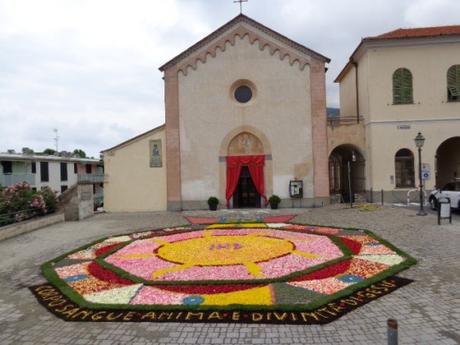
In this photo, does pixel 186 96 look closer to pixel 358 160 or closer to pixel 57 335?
pixel 358 160

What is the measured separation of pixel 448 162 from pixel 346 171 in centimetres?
739

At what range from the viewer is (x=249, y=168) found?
74.0 feet

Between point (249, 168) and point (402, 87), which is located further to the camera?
point (249, 168)

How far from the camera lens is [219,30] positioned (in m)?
22.5

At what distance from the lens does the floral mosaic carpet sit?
240 inches

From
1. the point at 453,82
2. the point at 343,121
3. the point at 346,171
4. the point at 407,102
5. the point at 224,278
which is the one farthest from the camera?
the point at 346,171

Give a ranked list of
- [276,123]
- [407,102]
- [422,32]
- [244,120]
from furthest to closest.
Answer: [422,32] → [244,120] → [276,123] → [407,102]

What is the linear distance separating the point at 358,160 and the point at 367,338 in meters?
20.7

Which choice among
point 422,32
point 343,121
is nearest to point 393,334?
point 343,121

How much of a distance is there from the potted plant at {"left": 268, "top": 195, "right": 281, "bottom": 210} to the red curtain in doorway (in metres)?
0.60

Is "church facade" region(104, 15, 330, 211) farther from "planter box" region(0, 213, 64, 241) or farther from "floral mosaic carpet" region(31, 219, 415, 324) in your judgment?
"floral mosaic carpet" region(31, 219, 415, 324)

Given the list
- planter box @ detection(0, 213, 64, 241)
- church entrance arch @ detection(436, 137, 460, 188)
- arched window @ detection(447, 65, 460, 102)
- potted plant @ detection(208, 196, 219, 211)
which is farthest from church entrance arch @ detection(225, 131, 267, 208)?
church entrance arch @ detection(436, 137, 460, 188)

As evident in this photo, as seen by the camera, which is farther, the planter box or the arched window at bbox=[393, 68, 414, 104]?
the arched window at bbox=[393, 68, 414, 104]

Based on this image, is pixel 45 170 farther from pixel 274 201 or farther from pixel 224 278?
pixel 224 278
